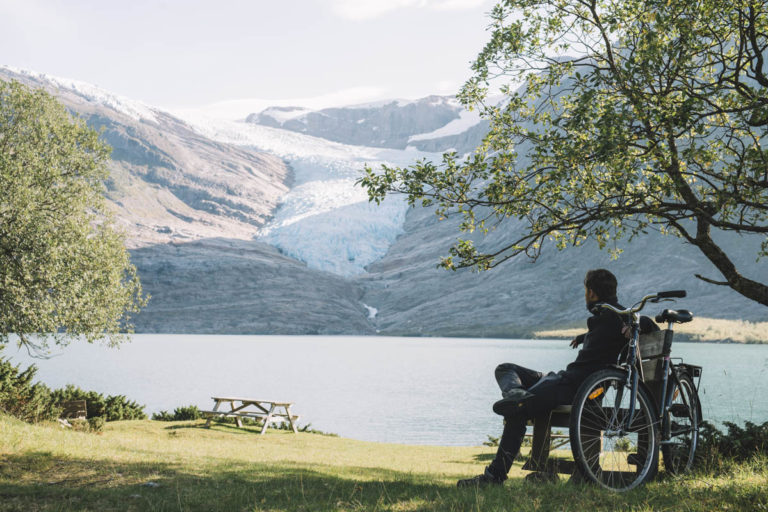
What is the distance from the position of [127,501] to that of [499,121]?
28.7ft

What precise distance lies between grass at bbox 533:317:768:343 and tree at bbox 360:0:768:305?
11585 centimetres

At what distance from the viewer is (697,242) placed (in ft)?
29.7

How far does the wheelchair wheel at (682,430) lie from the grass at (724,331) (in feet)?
392

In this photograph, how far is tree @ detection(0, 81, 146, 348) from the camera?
770 inches

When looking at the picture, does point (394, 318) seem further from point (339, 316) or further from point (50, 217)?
point (50, 217)

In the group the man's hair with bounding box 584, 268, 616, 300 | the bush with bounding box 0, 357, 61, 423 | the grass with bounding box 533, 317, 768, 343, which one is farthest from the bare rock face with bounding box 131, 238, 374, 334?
the man's hair with bounding box 584, 268, 616, 300

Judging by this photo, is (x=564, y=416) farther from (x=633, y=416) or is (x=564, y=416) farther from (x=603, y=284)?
(x=603, y=284)

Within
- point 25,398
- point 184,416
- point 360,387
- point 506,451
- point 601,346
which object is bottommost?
point 360,387

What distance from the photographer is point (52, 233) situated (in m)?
20.6

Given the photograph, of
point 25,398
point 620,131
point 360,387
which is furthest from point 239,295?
point 620,131

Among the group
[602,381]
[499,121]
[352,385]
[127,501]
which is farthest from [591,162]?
[352,385]

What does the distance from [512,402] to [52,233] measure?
1918 centimetres

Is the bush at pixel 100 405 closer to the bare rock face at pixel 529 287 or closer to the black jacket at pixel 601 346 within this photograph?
the black jacket at pixel 601 346

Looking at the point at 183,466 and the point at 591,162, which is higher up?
the point at 591,162
